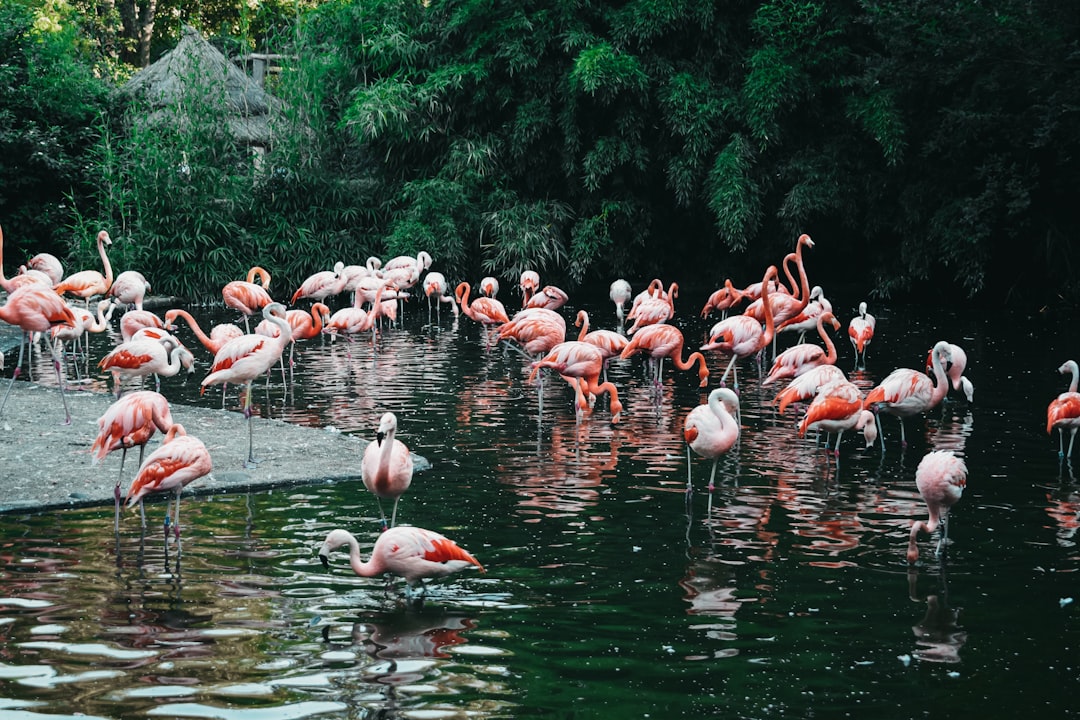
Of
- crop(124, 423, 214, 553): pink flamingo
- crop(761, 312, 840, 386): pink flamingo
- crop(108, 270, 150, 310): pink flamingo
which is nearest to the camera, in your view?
crop(124, 423, 214, 553): pink flamingo

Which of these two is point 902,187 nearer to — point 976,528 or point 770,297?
point 770,297

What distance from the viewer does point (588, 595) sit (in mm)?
5473

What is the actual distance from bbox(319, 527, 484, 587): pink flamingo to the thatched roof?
579 inches

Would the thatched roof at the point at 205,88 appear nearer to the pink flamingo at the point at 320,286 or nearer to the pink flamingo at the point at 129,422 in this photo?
the pink flamingo at the point at 320,286

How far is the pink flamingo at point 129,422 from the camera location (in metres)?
6.41

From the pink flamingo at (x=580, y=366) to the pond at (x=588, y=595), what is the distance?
0.39m

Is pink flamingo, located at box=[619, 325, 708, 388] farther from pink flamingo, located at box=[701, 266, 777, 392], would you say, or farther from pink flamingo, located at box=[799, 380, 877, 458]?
pink flamingo, located at box=[799, 380, 877, 458]

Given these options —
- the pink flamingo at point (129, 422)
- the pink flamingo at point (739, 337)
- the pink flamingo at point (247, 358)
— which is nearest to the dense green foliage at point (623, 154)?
the pink flamingo at point (739, 337)

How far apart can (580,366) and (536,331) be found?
1272mm

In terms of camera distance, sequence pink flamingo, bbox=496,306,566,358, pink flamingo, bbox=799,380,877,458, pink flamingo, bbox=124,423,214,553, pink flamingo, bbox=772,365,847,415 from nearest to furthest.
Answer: pink flamingo, bbox=124,423,214,553
pink flamingo, bbox=799,380,877,458
pink flamingo, bbox=772,365,847,415
pink flamingo, bbox=496,306,566,358

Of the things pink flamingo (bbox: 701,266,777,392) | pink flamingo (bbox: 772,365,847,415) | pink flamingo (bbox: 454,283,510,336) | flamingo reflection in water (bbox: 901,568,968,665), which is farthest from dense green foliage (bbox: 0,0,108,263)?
flamingo reflection in water (bbox: 901,568,968,665)

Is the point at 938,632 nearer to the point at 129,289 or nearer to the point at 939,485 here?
the point at 939,485

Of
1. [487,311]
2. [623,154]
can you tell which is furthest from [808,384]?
[623,154]

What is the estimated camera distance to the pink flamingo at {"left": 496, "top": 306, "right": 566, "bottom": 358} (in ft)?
35.2
